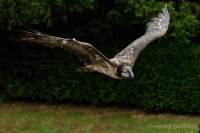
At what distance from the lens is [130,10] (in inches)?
459

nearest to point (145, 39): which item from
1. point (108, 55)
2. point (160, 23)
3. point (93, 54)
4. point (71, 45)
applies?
point (160, 23)

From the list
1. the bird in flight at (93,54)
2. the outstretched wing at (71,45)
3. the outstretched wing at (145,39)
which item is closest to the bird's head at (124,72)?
the bird in flight at (93,54)

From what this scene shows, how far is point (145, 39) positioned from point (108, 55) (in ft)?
11.9

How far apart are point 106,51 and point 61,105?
4.87 feet

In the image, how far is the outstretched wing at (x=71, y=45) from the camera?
7.82 meters

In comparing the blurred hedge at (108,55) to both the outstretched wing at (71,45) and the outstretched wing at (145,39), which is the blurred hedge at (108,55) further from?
the outstretched wing at (71,45)

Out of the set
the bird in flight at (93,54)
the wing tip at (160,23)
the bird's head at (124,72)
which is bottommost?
the bird's head at (124,72)

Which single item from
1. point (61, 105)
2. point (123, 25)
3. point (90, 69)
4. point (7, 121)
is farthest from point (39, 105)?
point (90, 69)

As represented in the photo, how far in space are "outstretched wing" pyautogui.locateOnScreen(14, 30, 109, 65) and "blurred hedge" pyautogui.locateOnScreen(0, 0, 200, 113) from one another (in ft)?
11.4

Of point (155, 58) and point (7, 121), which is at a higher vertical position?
point (155, 58)

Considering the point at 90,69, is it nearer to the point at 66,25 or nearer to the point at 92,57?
the point at 92,57

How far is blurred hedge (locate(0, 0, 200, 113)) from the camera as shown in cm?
1184

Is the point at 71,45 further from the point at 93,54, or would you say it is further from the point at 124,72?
the point at 124,72

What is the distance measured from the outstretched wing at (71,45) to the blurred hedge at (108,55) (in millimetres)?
3474
